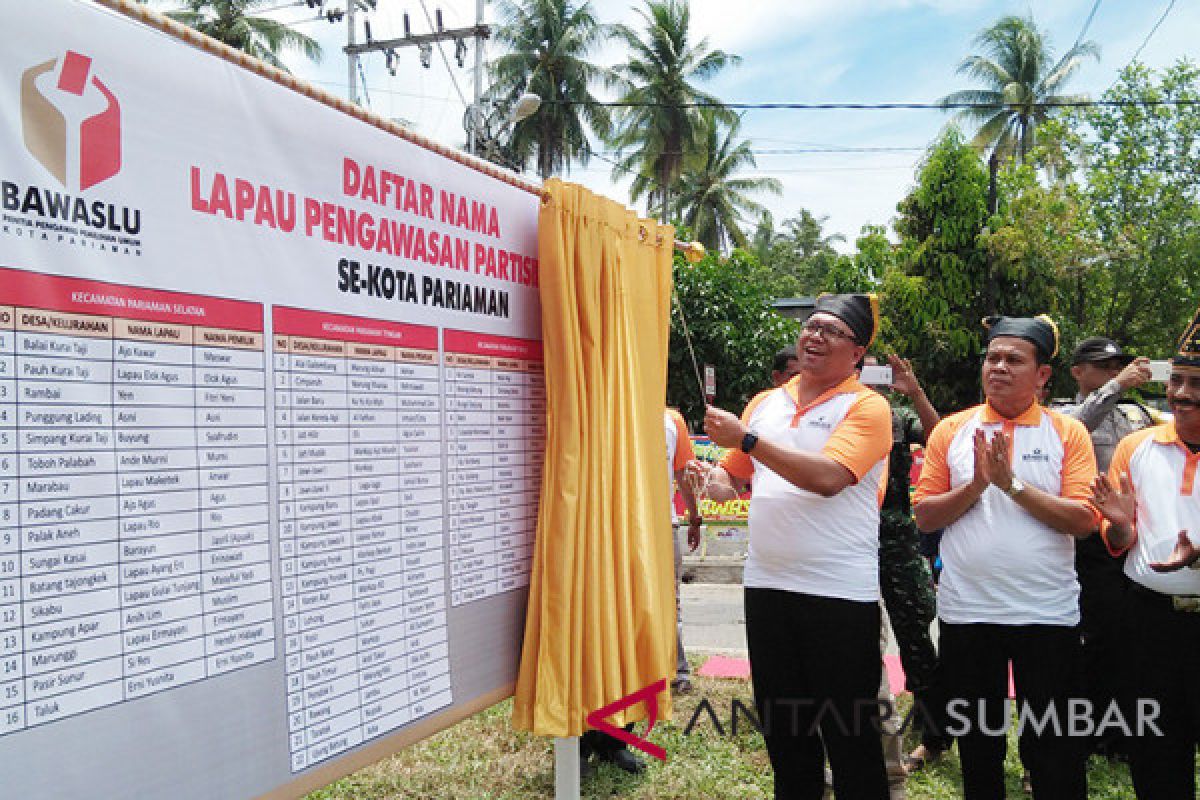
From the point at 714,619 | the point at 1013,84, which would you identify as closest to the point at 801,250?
the point at 1013,84

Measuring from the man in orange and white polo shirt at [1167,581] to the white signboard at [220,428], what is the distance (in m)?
2.24

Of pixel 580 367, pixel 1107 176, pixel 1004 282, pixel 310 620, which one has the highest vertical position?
pixel 1107 176

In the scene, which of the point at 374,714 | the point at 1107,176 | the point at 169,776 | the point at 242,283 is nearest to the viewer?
the point at 169,776

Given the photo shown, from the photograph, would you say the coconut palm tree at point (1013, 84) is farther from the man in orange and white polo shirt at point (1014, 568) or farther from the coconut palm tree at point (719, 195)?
the man in orange and white polo shirt at point (1014, 568)

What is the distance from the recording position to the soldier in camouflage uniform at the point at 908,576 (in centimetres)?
391

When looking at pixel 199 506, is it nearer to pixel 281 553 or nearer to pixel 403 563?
pixel 281 553

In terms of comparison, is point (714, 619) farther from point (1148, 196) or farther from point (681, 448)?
point (1148, 196)

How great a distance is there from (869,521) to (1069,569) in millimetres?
740

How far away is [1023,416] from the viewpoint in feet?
10.1

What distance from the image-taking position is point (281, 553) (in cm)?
166

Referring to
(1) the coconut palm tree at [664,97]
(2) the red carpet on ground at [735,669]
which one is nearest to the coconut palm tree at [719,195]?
(1) the coconut palm tree at [664,97]

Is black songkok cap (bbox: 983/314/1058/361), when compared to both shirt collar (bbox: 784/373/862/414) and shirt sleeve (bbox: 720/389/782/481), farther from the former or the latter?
shirt sleeve (bbox: 720/389/782/481)

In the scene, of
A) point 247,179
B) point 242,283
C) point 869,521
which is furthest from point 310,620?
point 869,521

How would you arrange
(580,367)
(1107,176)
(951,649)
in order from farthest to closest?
(1107,176) < (951,649) < (580,367)
